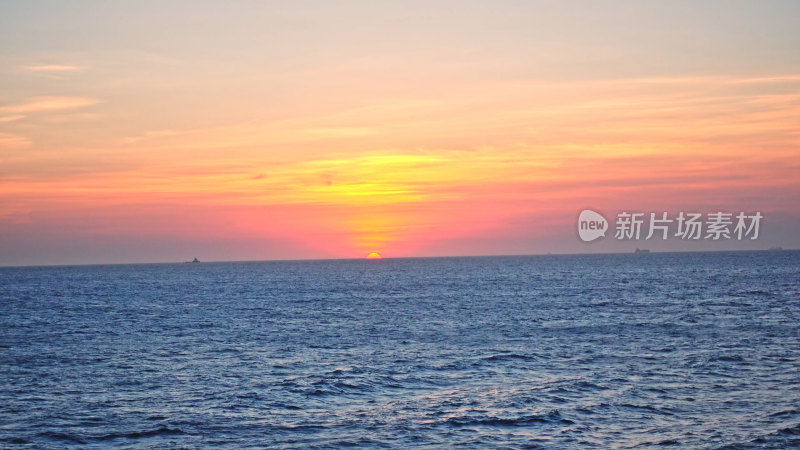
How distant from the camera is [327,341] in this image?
5697 centimetres

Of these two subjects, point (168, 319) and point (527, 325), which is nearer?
point (527, 325)

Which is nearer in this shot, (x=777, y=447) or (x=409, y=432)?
(x=777, y=447)

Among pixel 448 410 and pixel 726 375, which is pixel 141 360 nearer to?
pixel 448 410

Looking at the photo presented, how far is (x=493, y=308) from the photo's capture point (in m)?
86.8

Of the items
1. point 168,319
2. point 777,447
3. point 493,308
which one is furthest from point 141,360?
point 493,308

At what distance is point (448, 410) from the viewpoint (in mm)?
31859

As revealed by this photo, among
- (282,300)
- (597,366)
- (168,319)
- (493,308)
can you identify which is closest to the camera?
(597,366)

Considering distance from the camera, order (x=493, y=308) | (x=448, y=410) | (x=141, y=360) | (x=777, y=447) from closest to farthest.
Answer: (x=777, y=447) → (x=448, y=410) → (x=141, y=360) → (x=493, y=308)

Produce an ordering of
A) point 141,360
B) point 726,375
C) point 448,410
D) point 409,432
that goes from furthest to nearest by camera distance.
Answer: point 141,360 < point 726,375 < point 448,410 < point 409,432

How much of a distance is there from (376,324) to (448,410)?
1511 inches

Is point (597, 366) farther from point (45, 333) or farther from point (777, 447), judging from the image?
point (45, 333)

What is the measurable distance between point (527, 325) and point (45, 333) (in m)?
45.2

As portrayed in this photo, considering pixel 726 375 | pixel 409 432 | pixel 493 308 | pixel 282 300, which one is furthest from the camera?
pixel 282 300

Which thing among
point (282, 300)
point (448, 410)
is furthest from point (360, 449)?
point (282, 300)
